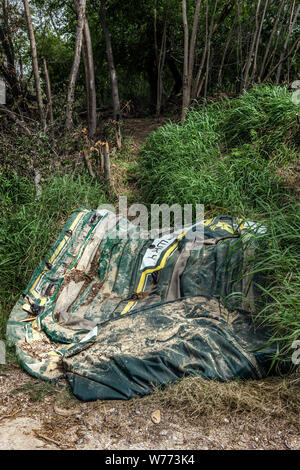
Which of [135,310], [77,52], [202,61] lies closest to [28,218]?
[135,310]

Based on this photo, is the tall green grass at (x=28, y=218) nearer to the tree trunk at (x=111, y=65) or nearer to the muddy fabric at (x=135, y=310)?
the muddy fabric at (x=135, y=310)

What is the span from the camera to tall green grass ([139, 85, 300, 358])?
4.06 m

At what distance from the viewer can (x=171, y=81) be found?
870 centimetres

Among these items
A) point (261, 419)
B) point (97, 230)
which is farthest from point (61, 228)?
point (261, 419)

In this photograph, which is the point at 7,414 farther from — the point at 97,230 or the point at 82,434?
the point at 97,230

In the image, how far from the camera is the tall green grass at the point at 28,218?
3406 millimetres

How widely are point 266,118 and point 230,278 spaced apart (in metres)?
2.65

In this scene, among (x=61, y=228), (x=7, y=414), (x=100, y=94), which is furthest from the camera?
(x=100, y=94)

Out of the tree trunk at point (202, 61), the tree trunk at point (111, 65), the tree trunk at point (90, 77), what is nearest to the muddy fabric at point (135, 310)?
the tree trunk at point (90, 77)

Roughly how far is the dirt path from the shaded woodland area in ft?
10.8

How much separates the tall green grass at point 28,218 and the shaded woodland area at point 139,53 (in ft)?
2.78

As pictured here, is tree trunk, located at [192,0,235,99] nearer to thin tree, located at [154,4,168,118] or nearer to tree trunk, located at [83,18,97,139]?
thin tree, located at [154,4,168,118]

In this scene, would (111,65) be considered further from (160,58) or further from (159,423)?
(159,423)

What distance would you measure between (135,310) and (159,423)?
79cm
